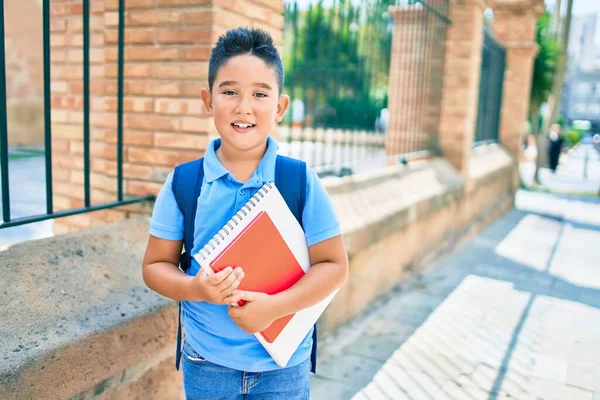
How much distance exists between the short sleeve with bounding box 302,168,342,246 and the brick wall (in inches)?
226

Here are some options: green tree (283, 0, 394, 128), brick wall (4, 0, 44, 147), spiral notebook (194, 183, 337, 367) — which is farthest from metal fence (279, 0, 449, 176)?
brick wall (4, 0, 44, 147)

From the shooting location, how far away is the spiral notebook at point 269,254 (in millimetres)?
1309

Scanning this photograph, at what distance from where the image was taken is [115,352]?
1.94 metres

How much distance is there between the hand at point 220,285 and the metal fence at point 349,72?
2.28 meters

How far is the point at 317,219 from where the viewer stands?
1.47 meters

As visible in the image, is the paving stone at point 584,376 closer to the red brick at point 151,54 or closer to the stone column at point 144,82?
the stone column at point 144,82

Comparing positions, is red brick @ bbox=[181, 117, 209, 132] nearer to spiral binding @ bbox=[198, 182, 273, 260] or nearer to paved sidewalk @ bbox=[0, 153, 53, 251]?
paved sidewalk @ bbox=[0, 153, 53, 251]

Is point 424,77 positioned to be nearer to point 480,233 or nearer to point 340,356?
point 480,233

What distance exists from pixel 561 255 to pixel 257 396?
5.67 metres

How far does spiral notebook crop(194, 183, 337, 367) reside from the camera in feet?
4.29

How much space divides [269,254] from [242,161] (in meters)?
0.29

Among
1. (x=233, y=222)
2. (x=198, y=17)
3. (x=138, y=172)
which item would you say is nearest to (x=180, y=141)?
(x=138, y=172)

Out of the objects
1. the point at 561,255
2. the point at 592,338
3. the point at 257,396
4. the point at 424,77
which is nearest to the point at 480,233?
the point at 561,255

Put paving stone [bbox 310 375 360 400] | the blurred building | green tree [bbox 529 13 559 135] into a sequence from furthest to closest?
the blurred building < green tree [bbox 529 13 559 135] < paving stone [bbox 310 375 360 400]
